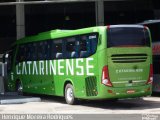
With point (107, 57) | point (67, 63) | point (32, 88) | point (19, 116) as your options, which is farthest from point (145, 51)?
point (32, 88)

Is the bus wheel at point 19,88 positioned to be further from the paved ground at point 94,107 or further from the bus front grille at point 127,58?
the bus front grille at point 127,58

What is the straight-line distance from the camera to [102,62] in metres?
17.6

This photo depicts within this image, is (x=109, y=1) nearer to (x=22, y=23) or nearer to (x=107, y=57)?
(x=22, y=23)

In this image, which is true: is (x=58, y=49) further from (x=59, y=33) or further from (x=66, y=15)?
(x=66, y=15)

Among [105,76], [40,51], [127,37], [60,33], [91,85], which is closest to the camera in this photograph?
[105,76]

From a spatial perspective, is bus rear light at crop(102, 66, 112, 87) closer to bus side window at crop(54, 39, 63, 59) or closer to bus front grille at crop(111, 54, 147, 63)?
bus front grille at crop(111, 54, 147, 63)

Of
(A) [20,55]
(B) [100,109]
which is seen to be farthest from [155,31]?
(A) [20,55]

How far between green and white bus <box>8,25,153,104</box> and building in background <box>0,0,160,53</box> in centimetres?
1275

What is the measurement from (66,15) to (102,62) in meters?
16.7

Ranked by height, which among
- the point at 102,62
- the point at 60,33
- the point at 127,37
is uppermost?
the point at 60,33

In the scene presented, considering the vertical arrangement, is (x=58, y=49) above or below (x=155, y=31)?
below

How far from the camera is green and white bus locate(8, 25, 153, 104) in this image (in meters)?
17.7

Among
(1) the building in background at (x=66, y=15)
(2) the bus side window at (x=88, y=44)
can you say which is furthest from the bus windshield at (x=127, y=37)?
(1) the building in background at (x=66, y=15)

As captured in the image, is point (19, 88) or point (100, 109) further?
point (19, 88)
